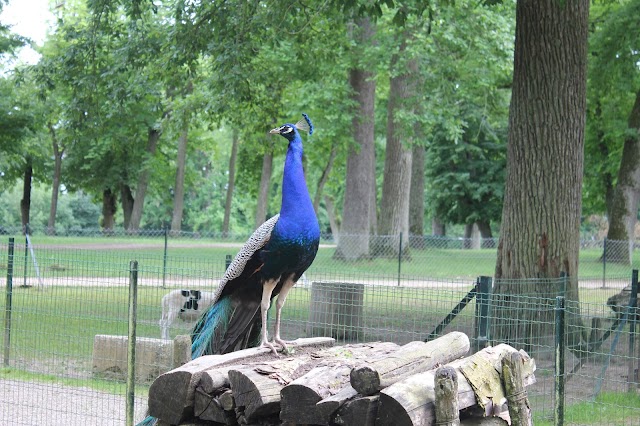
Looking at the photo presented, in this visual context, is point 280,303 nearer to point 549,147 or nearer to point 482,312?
point 482,312

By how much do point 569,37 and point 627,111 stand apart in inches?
902

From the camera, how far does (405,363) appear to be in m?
5.10

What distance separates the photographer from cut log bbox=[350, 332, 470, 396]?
469 centimetres

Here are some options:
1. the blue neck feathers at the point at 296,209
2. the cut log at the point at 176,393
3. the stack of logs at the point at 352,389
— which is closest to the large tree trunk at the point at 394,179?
the blue neck feathers at the point at 296,209

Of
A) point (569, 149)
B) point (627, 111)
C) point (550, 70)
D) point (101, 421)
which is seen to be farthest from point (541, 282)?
point (627, 111)

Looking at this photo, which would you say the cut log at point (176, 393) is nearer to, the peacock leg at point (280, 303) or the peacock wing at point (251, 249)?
the peacock leg at point (280, 303)

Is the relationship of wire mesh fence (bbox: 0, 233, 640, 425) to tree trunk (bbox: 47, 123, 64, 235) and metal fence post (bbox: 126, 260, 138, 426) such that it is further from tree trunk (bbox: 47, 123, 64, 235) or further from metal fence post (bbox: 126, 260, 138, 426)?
tree trunk (bbox: 47, 123, 64, 235)

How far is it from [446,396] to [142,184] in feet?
121

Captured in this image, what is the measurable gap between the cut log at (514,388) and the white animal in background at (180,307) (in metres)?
5.58

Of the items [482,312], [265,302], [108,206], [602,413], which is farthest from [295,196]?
[108,206]

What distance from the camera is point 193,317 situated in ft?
39.0

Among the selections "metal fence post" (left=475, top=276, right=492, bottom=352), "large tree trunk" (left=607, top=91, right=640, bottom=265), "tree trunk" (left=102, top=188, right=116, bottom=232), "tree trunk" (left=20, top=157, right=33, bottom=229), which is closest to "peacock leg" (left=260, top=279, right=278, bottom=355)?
"metal fence post" (left=475, top=276, right=492, bottom=352)

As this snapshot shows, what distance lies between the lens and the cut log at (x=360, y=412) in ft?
15.1

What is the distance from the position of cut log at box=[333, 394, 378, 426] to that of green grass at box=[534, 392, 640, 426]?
375 centimetres
